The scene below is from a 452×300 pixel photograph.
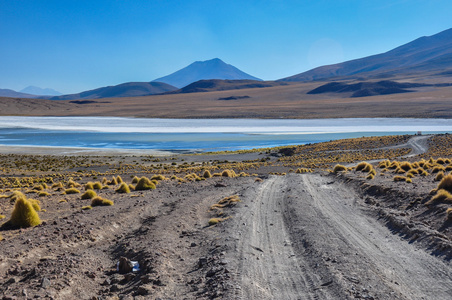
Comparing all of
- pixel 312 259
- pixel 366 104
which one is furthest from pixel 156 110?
pixel 312 259

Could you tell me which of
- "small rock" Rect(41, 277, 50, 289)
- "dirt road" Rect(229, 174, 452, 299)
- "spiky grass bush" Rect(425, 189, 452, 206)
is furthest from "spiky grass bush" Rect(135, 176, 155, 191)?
"small rock" Rect(41, 277, 50, 289)

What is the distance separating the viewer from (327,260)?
5.98m

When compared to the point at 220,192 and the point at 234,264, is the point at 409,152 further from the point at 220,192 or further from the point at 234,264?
the point at 234,264

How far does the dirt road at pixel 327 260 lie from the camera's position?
4.93 meters

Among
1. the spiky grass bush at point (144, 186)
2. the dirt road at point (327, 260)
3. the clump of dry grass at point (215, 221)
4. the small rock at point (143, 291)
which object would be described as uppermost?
the small rock at point (143, 291)

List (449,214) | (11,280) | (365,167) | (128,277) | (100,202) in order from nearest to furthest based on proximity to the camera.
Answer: (11,280) → (128,277) → (449,214) → (100,202) → (365,167)

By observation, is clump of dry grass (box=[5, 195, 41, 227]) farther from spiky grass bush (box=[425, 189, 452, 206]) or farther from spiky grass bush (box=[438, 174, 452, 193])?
spiky grass bush (box=[438, 174, 452, 193])

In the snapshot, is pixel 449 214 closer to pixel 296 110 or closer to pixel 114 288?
pixel 114 288

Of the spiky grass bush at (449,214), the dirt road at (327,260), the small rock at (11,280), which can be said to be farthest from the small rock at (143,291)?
the spiky grass bush at (449,214)

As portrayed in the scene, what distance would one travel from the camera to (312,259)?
20.1 ft

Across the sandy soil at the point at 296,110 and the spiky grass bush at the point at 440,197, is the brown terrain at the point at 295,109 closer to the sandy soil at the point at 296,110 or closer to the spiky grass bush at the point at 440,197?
the sandy soil at the point at 296,110

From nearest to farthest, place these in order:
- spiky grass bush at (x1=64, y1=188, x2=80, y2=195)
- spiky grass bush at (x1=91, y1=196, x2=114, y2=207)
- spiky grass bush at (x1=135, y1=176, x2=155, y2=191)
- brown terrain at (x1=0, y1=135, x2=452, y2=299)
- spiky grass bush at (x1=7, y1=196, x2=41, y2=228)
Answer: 1. brown terrain at (x1=0, y1=135, x2=452, y2=299)
2. spiky grass bush at (x1=7, y1=196, x2=41, y2=228)
3. spiky grass bush at (x1=91, y1=196, x2=114, y2=207)
4. spiky grass bush at (x1=64, y1=188, x2=80, y2=195)
5. spiky grass bush at (x1=135, y1=176, x2=155, y2=191)

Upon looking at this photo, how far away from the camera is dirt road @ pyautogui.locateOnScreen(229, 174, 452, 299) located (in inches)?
194

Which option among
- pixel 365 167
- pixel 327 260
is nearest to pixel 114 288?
pixel 327 260
